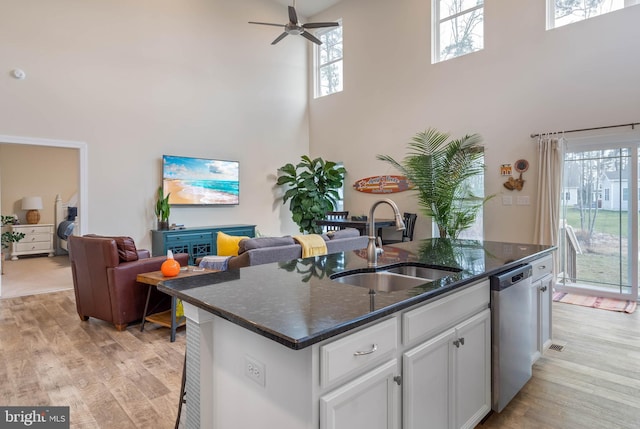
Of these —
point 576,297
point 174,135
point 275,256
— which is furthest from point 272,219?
point 576,297

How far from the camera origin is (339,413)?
43.3 inches

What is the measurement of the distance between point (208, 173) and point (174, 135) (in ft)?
2.77

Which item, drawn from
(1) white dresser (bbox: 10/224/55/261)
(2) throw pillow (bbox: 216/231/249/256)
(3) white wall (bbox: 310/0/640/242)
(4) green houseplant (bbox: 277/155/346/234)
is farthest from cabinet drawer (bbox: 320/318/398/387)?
(1) white dresser (bbox: 10/224/55/261)

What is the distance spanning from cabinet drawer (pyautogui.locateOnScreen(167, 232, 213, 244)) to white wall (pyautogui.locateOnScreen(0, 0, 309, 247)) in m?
0.52

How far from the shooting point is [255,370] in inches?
47.4

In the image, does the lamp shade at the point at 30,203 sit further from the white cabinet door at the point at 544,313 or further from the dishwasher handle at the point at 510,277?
the white cabinet door at the point at 544,313

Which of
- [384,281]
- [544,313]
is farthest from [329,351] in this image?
[544,313]

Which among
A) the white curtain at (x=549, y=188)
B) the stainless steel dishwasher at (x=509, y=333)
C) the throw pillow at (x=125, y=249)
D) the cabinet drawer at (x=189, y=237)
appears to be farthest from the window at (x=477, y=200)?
the throw pillow at (x=125, y=249)

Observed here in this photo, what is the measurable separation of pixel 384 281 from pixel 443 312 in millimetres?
453

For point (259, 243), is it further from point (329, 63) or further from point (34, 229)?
point (34, 229)

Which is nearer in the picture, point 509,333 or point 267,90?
point 509,333

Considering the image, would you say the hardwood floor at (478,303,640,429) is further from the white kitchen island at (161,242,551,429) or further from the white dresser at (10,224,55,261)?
the white dresser at (10,224,55,261)

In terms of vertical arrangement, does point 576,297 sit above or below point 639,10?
below

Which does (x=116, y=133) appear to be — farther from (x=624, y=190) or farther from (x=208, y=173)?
(x=624, y=190)
